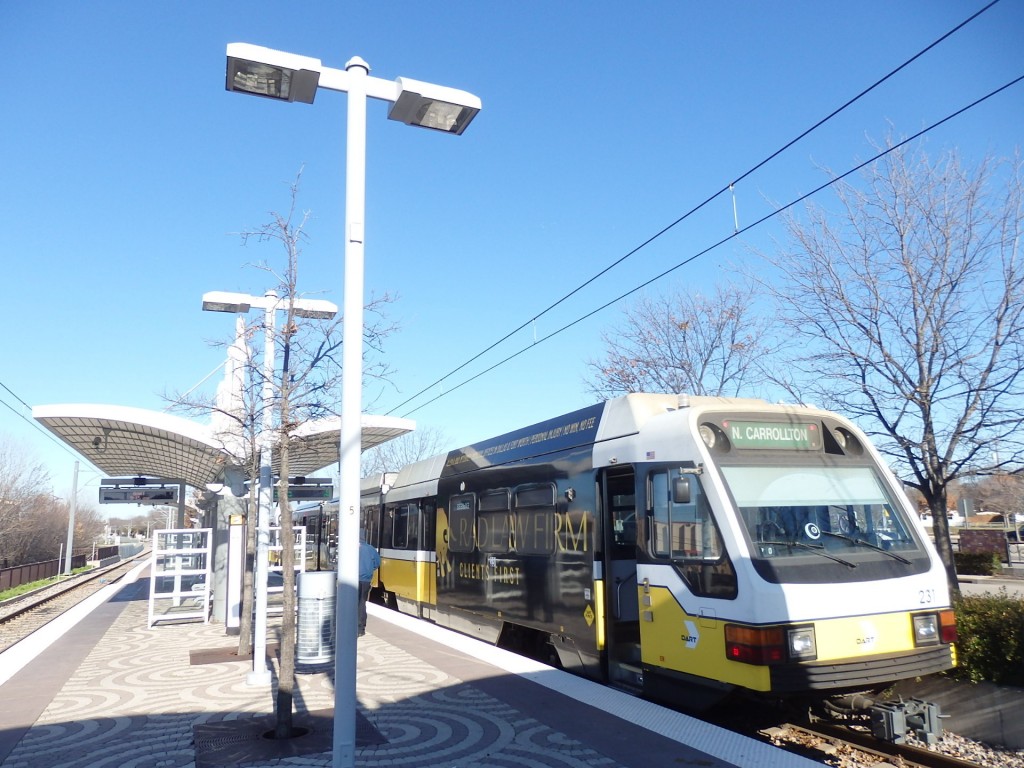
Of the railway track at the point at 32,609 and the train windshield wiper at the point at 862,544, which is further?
the railway track at the point at 32,609

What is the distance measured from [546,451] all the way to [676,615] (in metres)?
3.33

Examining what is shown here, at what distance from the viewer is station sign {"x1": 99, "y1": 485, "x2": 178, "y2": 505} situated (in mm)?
15914

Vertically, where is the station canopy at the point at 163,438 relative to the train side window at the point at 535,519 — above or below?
above

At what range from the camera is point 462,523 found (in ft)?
40.7

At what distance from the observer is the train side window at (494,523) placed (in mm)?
10828

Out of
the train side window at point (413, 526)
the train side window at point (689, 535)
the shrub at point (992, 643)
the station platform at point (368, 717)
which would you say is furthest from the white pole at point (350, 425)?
the train side window at point (413, 526)

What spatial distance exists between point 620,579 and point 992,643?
358 centimetres

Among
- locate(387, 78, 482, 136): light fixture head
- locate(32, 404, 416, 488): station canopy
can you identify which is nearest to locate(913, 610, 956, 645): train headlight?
locate(387, 78, 482, 136): light fixture head

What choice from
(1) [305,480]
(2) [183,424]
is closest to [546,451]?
(2) [183,424]

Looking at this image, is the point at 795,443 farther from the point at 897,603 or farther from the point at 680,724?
the point at 680,724

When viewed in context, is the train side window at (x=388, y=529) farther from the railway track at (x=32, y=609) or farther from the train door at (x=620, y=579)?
the train door at (x=620, y=579)

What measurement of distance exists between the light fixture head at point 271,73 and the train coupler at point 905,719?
661 centimetres

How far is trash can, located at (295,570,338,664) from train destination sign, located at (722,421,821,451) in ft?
12.9

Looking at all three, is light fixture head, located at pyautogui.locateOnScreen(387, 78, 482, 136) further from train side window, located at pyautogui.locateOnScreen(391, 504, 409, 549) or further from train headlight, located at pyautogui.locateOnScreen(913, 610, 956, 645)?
train side window, located at pyautogui.locateOnScreen(391, 504, 409, 549)
